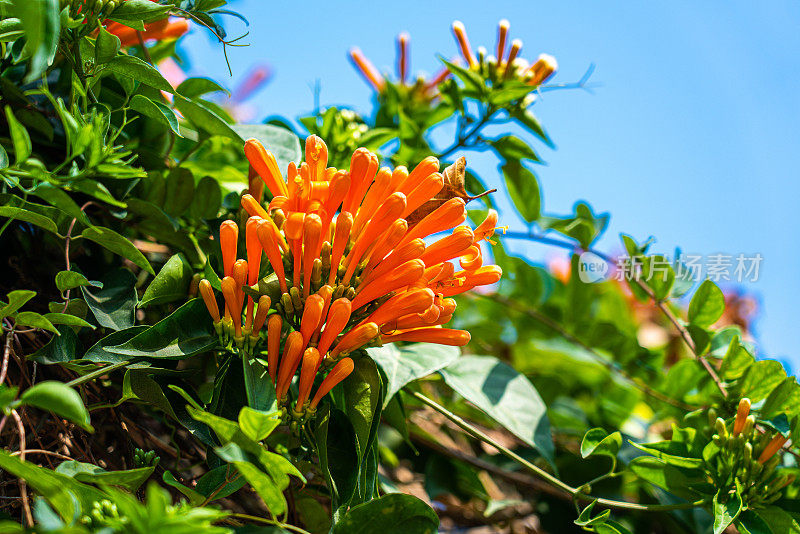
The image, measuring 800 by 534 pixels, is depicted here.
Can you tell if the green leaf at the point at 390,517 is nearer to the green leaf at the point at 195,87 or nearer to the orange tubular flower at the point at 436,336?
the orange tubular flower at the point at 436,336

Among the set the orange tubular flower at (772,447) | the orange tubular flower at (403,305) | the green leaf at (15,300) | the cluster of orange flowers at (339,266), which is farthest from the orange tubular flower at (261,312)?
Answer: the orange tubular flower at (772,447)

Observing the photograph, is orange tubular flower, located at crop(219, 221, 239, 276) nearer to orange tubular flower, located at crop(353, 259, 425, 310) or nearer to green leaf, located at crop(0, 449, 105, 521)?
orange tubular flower, located at crop(353, 259, 425, 310)

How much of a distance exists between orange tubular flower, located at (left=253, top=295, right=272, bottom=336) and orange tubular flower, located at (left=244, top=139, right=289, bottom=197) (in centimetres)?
14

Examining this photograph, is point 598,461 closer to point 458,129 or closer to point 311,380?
point 458,129

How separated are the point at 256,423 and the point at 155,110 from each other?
0.40 meters

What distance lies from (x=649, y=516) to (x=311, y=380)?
941 mm

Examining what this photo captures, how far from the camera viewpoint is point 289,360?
2.24ft

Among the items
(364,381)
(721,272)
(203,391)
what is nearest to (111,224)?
(203,391)

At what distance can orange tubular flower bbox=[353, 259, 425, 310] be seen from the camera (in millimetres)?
686

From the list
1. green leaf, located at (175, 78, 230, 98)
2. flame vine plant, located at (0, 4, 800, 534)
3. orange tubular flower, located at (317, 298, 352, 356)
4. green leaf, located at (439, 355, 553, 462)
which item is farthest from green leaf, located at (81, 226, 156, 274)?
green leaf, located at (439, 355, 553, 462)

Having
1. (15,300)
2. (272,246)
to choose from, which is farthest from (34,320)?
(272,246)

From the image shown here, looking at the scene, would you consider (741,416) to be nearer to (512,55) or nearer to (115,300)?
(512,55)

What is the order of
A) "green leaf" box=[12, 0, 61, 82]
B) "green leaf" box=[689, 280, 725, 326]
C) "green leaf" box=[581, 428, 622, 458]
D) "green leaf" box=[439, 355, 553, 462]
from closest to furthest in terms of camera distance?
"green leaf" box=[12, 0, 61, 82]
"green leaf" box=[581, 428, 622, 458]
"green leaf" box=[439, 355, 553, 462]
"green leaf" box=[689, 280, 725, 326]

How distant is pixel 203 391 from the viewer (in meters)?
0.72
